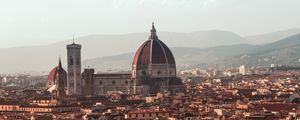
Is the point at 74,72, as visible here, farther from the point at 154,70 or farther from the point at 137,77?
the point at 154,70

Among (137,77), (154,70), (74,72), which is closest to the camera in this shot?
(74,72)

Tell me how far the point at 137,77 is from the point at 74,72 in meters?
10.1

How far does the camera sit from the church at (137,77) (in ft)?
442

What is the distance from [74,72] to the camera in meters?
135

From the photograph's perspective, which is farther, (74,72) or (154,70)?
(154,70)

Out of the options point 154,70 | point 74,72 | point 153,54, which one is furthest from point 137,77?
point 74,72

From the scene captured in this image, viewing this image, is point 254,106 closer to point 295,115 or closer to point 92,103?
point 295,115

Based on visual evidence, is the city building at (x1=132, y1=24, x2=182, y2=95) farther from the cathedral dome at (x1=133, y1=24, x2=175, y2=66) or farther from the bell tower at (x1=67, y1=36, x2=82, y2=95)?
the bell tower at (x1=67, y1=36, x2=82, y2=95)

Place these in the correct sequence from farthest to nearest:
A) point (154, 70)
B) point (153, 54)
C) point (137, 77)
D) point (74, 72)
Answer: point (153, 54) < point (154, 70) < point (137, 77) < point (74, 72)

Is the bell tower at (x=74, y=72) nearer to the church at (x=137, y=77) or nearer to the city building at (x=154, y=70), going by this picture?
the church at (x=137, y=77)

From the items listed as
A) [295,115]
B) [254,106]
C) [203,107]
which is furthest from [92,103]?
[295,115]

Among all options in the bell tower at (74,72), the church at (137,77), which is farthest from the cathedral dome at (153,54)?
the bell tower at (74,72)

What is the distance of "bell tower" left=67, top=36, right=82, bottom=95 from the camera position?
134 metres

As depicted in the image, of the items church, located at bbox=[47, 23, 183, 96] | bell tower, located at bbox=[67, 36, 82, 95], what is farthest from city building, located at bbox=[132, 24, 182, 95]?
bell tower, located at bbox=[67, 36, 82, 95]
